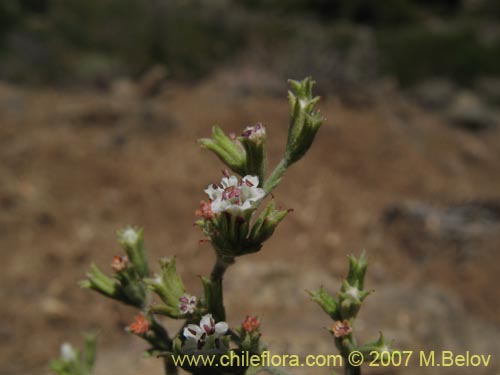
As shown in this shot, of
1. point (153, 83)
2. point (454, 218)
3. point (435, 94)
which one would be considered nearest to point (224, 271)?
point (454, 218)

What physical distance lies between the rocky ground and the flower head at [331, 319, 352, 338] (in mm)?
1701

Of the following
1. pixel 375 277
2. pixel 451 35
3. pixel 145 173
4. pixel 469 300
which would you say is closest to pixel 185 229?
pixel 145 173

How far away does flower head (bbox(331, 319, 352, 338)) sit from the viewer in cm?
218

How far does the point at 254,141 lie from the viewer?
6.74 ft

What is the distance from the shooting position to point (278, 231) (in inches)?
296

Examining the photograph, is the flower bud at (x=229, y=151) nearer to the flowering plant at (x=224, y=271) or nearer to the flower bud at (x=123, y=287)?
the flowering plant at (x=224, y=271)

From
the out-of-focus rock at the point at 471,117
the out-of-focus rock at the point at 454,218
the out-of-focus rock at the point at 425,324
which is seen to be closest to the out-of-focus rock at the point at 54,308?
the out-of-focus rock at the point at 425,324

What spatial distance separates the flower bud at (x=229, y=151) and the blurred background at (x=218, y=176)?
2.10 metres

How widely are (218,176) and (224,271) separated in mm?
7023

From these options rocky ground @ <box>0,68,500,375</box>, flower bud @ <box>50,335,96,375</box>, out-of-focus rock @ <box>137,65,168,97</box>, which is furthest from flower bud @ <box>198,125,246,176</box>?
out-of-focus rock @ <box>137,65,168,97</box>

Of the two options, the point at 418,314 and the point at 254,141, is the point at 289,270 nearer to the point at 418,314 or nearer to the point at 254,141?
the point at 418,314

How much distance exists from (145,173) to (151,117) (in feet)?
6.45

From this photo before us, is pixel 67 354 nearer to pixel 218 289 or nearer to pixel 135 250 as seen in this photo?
pixel 135 250

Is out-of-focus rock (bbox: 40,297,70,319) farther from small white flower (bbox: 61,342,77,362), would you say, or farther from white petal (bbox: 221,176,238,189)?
white petal (bbox: 221,176,238,189)
